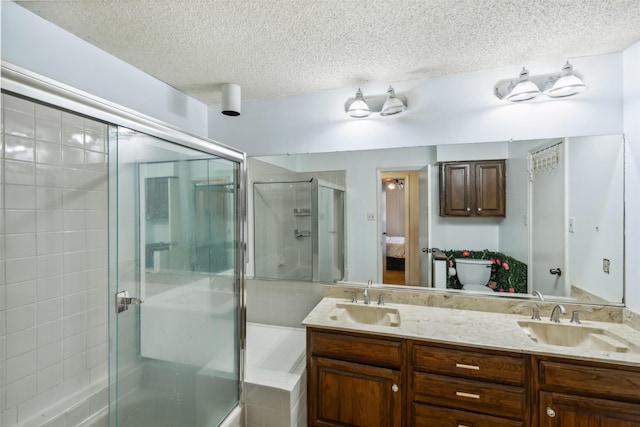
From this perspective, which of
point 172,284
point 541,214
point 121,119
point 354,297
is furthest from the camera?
point 354,297

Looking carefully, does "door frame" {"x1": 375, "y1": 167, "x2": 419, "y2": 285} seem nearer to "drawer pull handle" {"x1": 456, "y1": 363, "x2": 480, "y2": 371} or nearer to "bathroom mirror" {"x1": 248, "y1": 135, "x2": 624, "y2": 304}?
"bathroom mirror" {"x1": 248, "y1": 135, "x2": 624, "y2": 304}

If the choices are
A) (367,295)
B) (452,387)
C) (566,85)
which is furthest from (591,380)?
(566,85)

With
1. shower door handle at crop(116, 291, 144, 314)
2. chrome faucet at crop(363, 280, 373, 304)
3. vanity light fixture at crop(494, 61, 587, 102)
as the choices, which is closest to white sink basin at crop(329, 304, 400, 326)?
chrome faucet at crop(363, 280, 373, 304)

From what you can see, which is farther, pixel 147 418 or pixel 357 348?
pixel 357 348

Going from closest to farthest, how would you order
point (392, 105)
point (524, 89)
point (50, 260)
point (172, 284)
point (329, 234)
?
point (50, 260) → point (172, 284) → point (524, 89) → point (392, 105) → point (329, 234)

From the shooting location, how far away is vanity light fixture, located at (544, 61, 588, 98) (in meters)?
1.67

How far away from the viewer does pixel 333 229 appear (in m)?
2.29

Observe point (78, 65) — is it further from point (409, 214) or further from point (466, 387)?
point (466, 387)

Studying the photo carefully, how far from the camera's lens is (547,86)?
1771 millimetres

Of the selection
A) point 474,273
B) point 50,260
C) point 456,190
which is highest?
point 456,190

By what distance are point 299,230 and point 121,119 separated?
4.81 ft

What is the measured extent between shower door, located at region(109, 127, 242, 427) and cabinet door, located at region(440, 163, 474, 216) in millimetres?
1396

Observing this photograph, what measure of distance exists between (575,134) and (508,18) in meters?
0.87

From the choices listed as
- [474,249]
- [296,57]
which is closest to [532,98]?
[474,249]
